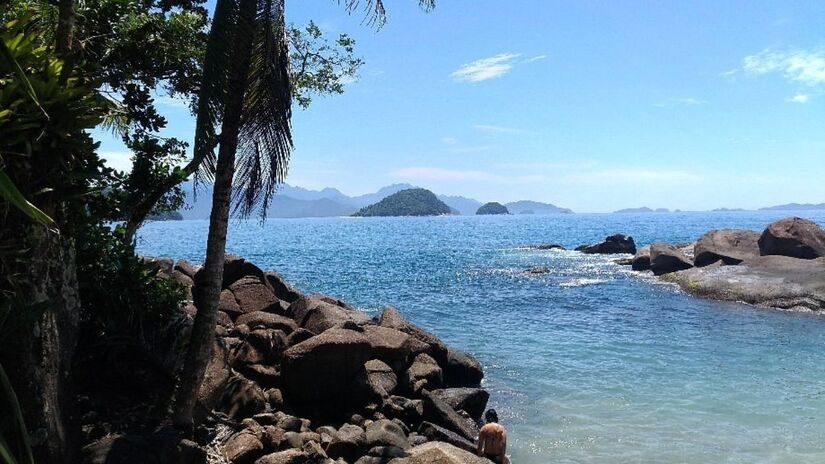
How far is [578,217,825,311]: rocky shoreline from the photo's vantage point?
30.3 m

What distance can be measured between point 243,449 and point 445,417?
503cm

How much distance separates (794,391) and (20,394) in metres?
19.1

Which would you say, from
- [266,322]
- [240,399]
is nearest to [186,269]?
[266,322]

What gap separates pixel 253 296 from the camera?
60.6ft

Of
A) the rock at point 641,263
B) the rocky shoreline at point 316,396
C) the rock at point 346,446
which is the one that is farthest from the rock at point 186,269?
the rock at point 641,263

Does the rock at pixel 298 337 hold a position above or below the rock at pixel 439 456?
above

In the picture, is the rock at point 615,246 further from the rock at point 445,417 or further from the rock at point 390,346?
the rock at point 445,417

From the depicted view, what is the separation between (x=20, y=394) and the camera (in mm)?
6551

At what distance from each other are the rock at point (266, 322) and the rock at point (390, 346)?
209cm

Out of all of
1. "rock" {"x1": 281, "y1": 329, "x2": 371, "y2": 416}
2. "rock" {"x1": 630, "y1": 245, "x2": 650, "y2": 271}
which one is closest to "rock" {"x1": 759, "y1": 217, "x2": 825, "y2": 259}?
"rock" {"x1": 630, "y1": 245, "x2": 650, "y2": 271}

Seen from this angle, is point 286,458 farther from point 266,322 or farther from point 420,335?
point 420,335

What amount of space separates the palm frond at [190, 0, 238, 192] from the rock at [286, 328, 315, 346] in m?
6.82

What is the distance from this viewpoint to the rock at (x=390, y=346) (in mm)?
14734

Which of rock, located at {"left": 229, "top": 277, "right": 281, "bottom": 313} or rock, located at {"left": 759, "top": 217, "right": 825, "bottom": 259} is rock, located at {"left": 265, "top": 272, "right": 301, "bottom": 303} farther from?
rock, located at {"left": 759, "top": 217, "right": 825, "bottom": 259}
